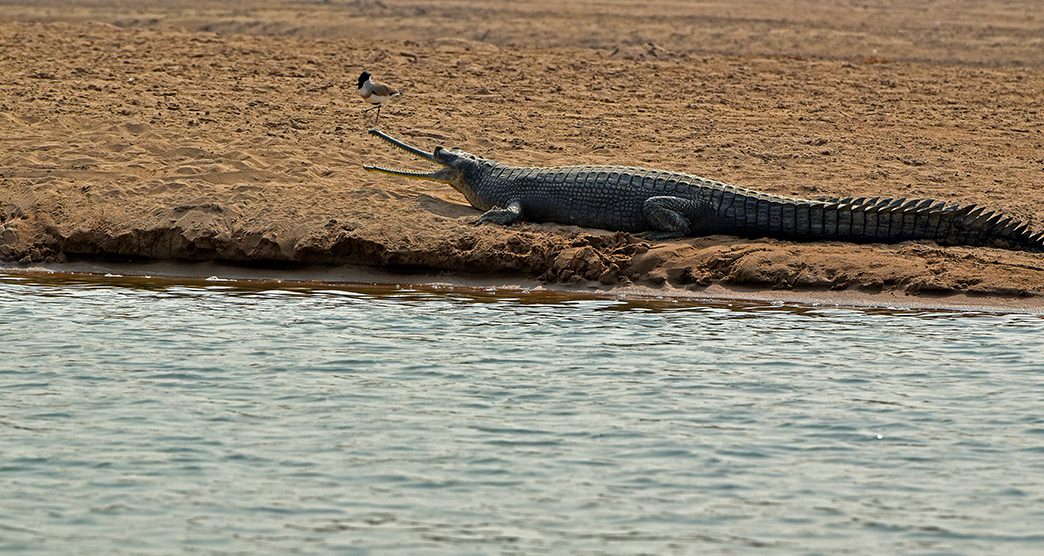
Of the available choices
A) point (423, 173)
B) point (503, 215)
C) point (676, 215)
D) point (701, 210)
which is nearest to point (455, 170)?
point (423, 173)

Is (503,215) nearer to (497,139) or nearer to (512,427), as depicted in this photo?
(497,139)

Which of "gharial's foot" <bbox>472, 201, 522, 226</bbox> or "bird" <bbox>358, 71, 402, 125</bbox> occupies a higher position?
"bird" <bbox>358, 71, 402, 125</bbox>

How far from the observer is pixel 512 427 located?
6.11m

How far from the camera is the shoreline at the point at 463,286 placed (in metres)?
8.33

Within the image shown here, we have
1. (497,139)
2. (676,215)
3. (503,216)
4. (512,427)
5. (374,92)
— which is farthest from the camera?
(374,92)

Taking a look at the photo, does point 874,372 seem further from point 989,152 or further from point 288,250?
point 989,152

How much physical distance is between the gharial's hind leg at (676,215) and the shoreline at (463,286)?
609 mm

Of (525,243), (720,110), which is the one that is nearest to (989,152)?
(720,110)

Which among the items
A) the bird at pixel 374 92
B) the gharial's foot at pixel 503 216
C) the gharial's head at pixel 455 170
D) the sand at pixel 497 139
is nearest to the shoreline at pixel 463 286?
the sand at pixel 497 139

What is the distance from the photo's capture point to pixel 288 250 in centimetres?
920

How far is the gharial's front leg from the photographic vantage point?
951 cm

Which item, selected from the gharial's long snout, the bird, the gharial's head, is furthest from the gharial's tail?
the bird

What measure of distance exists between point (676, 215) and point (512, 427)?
3361 mm

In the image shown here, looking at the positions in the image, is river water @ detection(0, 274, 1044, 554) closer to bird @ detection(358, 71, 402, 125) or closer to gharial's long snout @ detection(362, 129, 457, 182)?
gharial's long snout @ detection(362, 129, 457, 182)
